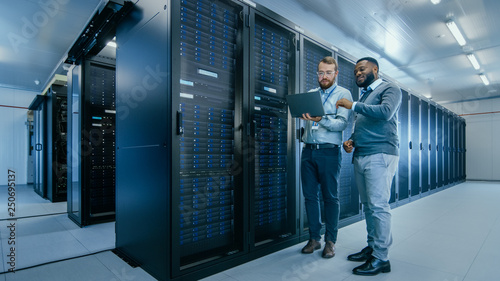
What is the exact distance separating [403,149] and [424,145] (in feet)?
5.16

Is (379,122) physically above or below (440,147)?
above

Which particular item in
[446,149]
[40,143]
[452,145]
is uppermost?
[40,143]

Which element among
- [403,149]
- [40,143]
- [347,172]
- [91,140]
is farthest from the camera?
[40,143]

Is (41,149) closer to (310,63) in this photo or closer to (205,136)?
(205,136)

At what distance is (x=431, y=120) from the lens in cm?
628

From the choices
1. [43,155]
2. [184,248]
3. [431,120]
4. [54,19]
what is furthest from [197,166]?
[431,120]

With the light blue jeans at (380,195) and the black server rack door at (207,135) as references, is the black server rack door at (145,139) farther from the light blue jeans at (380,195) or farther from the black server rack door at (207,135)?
the light blue jeans at (380,195)

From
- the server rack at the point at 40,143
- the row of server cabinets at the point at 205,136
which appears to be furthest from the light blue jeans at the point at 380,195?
the server rack at the point at 40,143

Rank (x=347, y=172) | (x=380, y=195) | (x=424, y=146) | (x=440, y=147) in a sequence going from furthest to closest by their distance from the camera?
1. (x=440, y=147)
2. (x=424, y=146)
3. (x=347, y=172)
4. (x=380, y=195)

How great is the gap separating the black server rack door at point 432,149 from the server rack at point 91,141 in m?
6.63

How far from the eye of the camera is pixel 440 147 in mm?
7051

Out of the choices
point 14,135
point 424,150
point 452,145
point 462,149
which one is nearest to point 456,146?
point 452,145

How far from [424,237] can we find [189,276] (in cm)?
239

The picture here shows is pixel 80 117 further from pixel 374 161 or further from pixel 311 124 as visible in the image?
pixel 374 161
